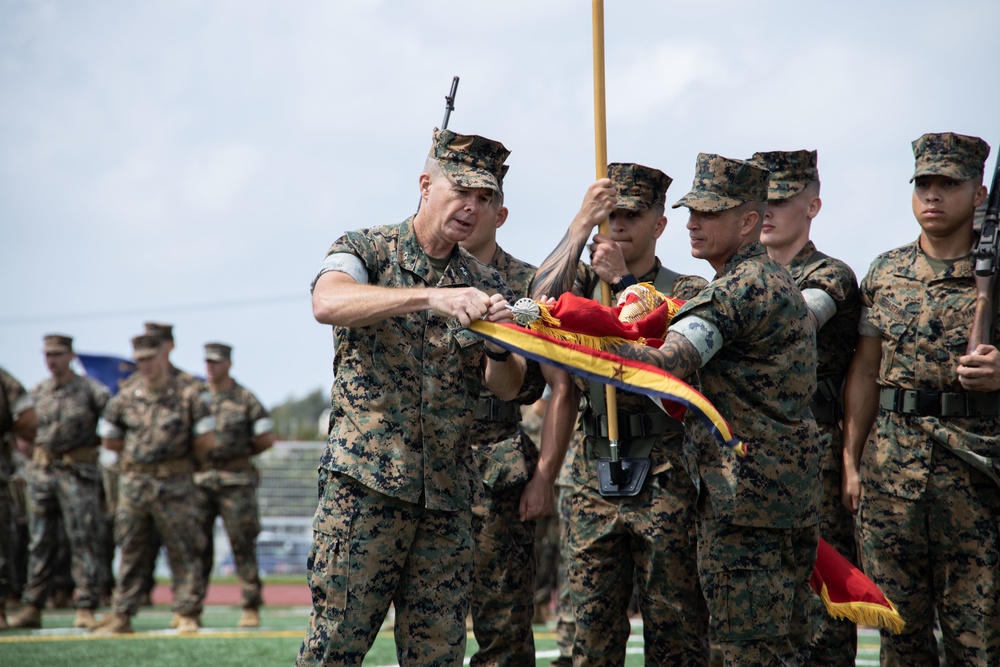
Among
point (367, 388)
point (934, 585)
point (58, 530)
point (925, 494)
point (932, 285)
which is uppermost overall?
point (932, 285)

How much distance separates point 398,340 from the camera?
4391 mm

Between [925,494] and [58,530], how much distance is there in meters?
10.3

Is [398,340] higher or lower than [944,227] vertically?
lower

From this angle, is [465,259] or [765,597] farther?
[465,259]

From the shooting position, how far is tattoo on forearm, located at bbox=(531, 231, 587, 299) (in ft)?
16.8

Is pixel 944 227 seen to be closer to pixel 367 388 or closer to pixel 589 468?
pixel 589 468

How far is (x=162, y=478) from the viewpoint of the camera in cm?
1159

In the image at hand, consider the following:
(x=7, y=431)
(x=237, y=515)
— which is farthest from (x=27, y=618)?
(x=237, y=515)

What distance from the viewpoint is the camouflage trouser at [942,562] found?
521cm

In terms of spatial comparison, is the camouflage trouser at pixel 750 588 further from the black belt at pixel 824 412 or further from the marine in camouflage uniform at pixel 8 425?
the marine in camouflage uniform at pixel 8 425

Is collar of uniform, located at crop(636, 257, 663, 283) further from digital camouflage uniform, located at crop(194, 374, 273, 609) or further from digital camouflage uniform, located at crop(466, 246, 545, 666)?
digital camouflage uniform, located at crop(194, 374, 273, 609)

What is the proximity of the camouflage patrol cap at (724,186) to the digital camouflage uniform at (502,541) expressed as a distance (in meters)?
1.41

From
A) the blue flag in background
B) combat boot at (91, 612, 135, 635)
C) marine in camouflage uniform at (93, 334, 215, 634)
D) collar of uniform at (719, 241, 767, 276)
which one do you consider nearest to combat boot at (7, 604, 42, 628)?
marine in camouflage uniform at (93, 334, 215, 634)

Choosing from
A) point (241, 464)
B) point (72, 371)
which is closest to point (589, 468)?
point (241, 464)
